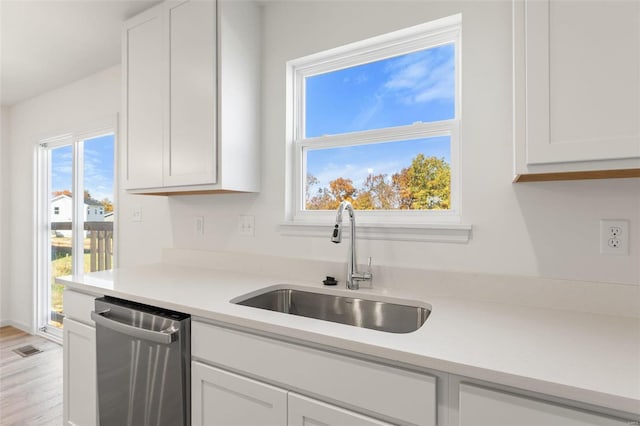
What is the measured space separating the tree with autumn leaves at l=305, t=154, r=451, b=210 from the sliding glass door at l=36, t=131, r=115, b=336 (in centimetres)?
214

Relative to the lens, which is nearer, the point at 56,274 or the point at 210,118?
the point at 210,118

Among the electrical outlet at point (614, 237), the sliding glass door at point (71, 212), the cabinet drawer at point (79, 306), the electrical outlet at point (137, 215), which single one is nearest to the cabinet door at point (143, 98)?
the electrical outlet at point (137, 215)

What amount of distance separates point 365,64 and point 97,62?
2.28 meters

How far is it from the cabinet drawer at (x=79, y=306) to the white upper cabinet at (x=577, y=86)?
192 centimetres

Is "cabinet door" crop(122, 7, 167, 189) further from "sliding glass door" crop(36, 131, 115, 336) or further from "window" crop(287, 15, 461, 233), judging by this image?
"sliding glass door" crop(36, 131, 115, 336)

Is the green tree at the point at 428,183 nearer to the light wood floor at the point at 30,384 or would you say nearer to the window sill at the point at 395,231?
the window sill at the point at 395,231

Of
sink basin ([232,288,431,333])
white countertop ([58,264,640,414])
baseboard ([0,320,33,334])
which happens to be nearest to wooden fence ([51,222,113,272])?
baseboard ([0,320,33,334])

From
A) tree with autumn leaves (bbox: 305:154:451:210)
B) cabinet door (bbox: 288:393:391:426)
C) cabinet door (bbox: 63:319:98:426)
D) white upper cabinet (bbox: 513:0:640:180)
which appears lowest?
cabinet door (bbox: 63:319:98:426)

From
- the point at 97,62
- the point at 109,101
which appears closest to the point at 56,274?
the point at 109,101

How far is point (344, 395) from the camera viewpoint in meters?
0.95

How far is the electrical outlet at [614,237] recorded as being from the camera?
1.16 m

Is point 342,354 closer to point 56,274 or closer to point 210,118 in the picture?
point 210,118

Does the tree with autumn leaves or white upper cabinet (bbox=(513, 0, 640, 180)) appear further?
the tree with autumn leaves

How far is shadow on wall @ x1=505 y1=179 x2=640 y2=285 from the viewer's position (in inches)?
45.3
